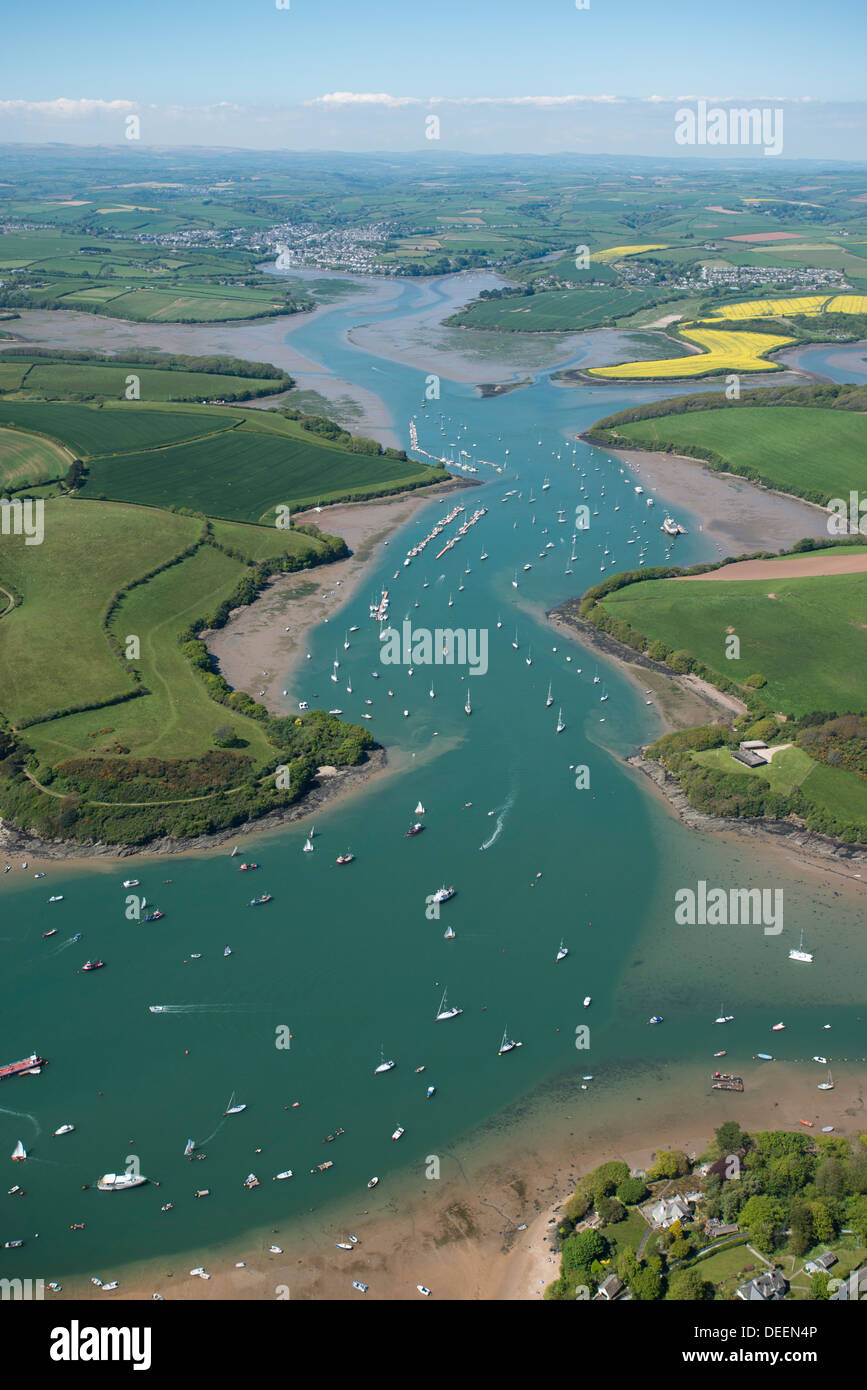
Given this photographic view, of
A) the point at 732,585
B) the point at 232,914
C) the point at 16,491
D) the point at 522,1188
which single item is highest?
the point at 16,491

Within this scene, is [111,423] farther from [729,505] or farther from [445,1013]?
[445,1013]

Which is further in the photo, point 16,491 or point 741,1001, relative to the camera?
point 16,491

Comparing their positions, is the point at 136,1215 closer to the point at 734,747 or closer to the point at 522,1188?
the point at 522,1188

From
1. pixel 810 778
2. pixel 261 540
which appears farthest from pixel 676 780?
pixel 261 540

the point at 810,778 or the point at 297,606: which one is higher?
the point at 297,606

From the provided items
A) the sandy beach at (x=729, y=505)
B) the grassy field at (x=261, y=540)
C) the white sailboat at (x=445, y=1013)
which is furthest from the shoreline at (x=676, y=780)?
the grassy field at (x=261, y=540)

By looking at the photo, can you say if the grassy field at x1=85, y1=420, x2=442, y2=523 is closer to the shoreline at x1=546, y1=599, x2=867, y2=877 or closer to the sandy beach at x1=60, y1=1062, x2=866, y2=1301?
the shoreline at x1=546, y1=599, x2=867, y2=877

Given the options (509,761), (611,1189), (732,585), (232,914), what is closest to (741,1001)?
(611,1189)

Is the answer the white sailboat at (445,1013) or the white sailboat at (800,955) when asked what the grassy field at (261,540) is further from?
the white sailboat at (800,955)
